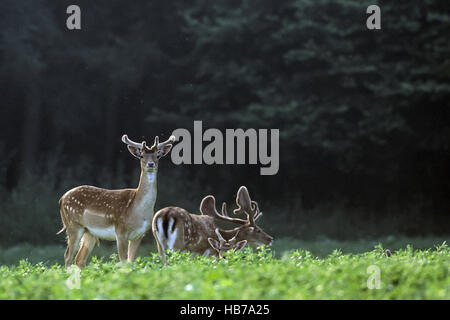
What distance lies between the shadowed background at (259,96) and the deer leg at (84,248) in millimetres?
7715

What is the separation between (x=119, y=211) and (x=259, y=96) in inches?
381

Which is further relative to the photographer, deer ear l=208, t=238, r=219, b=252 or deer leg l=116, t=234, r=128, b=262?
deer leg l=116, t=234, r=128, b=262

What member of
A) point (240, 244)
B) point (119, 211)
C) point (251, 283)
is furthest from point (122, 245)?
point (251, 283)

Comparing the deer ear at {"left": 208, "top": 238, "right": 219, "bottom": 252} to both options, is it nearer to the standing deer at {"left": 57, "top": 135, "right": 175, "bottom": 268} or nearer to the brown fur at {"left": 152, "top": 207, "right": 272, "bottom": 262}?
the brown fur at {"left": 152, "top": 207, "right": 272, "bottom": 262}

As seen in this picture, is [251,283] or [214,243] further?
[214,243]

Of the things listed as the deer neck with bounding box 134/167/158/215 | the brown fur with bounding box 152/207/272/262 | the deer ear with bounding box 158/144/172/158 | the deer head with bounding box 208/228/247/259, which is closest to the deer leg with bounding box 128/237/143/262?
the deer neck with bounding box 134/167/158/215

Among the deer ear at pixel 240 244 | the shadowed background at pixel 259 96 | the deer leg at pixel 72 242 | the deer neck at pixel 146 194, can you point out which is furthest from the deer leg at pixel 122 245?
the shadowed background at pixel 259 96

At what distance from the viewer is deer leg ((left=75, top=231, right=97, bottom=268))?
35.3 ft

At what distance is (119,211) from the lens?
10.5 metres

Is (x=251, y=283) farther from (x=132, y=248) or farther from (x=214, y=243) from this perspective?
(x=132, y=248)

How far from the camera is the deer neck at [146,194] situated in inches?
410

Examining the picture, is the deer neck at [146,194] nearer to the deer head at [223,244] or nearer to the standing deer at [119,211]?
the standing deer at [119,211]

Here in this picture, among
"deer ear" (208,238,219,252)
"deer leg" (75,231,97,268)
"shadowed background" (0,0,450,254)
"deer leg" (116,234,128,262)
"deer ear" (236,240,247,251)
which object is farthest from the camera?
"shadowed background" (0,0,450,254)

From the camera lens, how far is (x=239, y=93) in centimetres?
Answer: 2019
